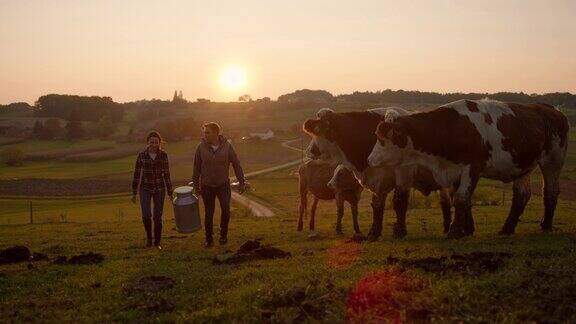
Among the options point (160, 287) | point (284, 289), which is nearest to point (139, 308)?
point (160, 287)

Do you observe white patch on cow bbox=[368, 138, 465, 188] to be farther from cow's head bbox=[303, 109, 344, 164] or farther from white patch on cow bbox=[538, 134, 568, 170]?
white patch on cow bbox=[538, 134, 568, 170]

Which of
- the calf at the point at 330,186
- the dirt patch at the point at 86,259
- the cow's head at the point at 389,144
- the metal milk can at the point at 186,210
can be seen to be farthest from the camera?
the calf at the point at 330,186

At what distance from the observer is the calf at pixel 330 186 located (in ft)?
54.2

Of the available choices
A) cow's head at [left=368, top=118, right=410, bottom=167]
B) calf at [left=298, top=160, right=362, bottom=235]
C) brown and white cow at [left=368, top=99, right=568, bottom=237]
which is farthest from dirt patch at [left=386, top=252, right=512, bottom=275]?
calf at [left=298, top=160, right=362, bottom=235]

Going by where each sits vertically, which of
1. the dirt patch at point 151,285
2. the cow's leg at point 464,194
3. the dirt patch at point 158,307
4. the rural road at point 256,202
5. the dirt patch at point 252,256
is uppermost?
the cow's leg at point 464,194

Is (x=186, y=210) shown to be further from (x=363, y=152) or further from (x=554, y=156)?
(x=554, y=156)

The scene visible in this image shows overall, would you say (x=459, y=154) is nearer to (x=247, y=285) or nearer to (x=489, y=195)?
(x=247, y=285)

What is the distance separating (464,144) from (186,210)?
7.04m

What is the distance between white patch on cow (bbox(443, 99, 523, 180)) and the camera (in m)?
12.2

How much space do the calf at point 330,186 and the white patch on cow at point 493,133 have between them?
4.64m

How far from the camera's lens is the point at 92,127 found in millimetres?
146625

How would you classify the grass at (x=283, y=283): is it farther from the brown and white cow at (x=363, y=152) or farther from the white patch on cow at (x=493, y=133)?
the white patch on cow at (x=493, y=133)

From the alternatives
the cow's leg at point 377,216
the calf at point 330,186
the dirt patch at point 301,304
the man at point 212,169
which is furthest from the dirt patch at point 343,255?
the calf at point 330,186

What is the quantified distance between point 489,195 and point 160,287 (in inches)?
1432
